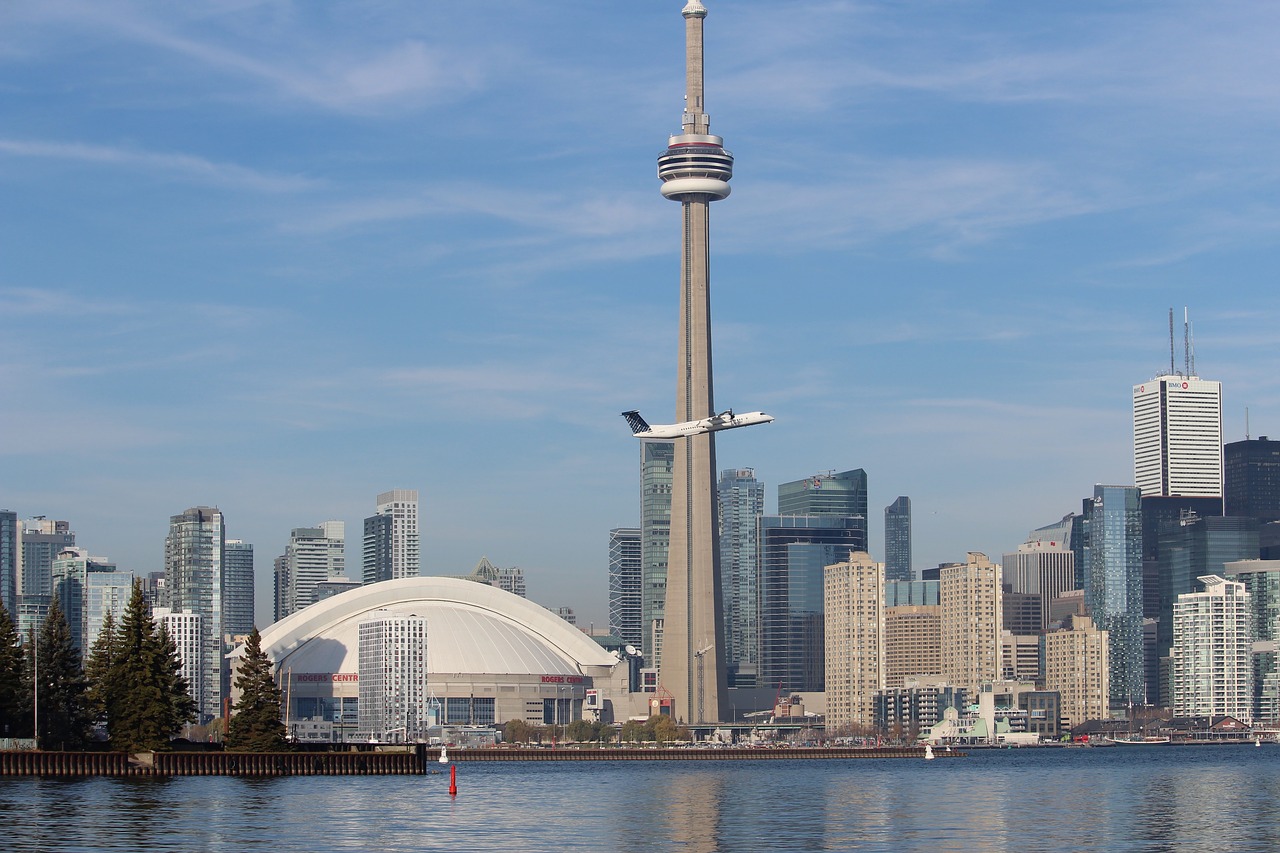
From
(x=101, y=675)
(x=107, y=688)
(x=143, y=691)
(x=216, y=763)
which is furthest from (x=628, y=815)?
(x=101, y=675)

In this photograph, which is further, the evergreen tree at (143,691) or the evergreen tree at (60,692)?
the evergreen tree at (60,692)

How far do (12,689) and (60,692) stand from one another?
10.9 feet

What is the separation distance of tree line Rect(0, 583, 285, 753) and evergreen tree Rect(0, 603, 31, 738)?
0.22ft

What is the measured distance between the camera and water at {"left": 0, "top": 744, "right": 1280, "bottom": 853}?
88.2 m

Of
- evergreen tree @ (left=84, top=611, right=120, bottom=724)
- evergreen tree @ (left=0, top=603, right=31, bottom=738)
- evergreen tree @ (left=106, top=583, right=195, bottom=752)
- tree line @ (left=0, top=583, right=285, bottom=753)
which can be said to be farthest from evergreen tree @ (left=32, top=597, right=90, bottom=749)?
evergreen tree @ (left=106, top=583, right=195, bottom=752)

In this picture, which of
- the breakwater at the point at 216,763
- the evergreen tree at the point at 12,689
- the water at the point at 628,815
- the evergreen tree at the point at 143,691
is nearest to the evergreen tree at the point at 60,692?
the evergreen tree at the point at 12,689

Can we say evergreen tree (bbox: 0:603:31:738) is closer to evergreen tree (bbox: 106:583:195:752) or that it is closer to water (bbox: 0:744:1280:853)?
evergreen tree (bbox: 106:583:195:752)

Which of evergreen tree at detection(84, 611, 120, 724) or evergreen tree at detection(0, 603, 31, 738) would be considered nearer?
evergreen tree at detection(0, 603, 31, 738)

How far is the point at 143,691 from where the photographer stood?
13538 centimetres

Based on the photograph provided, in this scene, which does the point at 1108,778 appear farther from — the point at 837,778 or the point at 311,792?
the point at 311,792

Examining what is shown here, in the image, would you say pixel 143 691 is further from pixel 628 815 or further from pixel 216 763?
pixel 628 815

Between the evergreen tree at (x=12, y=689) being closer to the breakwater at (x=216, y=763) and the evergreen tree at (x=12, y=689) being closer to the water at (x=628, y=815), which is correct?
the breakwater at (x=216, y=763)

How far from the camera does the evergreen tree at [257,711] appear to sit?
14325 centimetres

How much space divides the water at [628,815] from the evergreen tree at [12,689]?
13413mm
